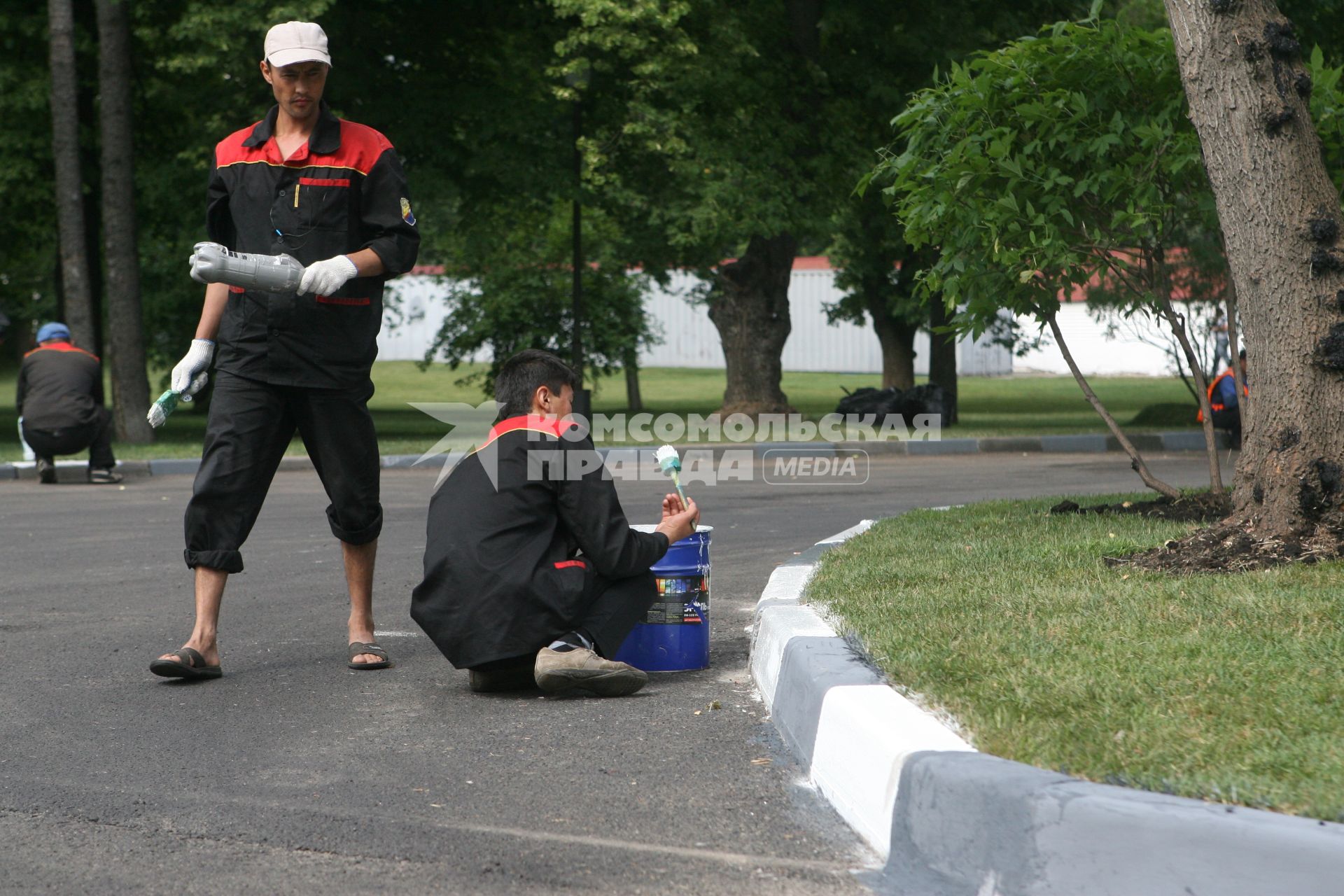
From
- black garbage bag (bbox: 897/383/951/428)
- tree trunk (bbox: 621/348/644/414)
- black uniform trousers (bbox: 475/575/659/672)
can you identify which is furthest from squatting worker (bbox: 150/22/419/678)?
tree trunk (bbox: 621/348/644/414)

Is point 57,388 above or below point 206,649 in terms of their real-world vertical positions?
above

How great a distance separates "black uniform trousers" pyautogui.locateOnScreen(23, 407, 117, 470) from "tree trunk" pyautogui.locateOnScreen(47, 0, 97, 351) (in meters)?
4.32

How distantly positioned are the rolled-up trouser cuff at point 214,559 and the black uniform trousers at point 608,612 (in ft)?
3.31

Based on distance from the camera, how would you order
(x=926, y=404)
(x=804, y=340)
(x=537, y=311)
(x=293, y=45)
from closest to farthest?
(x=293, y=45), (x=926, y=404), (x=537, y=311), (x=804, y=340)

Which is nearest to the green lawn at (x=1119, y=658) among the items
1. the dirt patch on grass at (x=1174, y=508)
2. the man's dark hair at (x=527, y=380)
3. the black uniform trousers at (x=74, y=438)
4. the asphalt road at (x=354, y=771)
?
the asphalt road at (x=354, y=771)

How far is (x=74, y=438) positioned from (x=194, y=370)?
954 cm

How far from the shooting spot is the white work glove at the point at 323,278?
4.88 m

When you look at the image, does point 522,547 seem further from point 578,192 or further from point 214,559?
point 578,192

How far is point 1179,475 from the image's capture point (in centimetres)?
1348

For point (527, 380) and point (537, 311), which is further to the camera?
point (537, 311)

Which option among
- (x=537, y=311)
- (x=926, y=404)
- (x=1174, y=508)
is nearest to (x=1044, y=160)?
(x=1174, y=508)

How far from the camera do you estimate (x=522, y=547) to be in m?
4.78

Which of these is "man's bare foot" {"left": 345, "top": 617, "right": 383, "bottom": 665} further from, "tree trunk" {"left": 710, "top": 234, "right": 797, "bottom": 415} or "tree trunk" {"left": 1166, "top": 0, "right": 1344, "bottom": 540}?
"tree trunk" {"left": 710, "top": 234, "right": 797, "bottom": 415}

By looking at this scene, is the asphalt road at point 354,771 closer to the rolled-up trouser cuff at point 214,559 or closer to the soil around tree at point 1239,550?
the rolled-up trouser cuff at point 214,559
